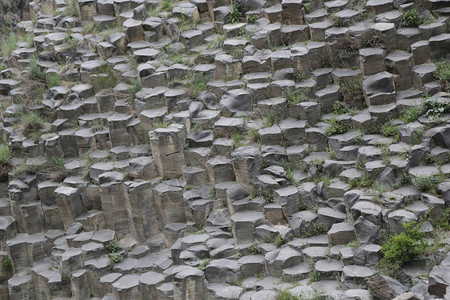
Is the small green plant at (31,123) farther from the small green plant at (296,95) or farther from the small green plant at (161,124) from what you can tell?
the small green plant at (296,95)

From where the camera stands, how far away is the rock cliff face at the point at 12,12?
19.0m

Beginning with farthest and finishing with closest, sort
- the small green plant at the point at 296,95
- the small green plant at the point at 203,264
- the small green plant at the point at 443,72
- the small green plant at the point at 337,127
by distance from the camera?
the small green plant at the point at 296,95 → the small green plant at the point at 337,127 → the small green plant at the point at 443,72 → the small green plant at the point at 203,264

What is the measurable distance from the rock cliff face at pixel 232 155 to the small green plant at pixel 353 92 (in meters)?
0.02

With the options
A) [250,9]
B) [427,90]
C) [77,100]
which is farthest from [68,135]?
[427,90]

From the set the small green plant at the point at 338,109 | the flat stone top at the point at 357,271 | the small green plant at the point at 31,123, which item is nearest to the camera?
the flat stone top at the point at 357,271

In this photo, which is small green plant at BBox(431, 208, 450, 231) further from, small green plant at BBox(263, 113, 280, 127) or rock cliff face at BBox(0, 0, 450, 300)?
small green plant at BBox(263, 113, 280, 127)

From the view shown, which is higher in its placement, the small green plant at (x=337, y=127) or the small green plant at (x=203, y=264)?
the small green plant at (x=337, y=127)

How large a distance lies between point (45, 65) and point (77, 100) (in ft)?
5.00

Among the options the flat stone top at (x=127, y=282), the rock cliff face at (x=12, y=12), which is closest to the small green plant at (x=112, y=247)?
the flat stone top at (x=127, y=282)

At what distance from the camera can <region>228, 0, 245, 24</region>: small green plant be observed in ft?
45.0

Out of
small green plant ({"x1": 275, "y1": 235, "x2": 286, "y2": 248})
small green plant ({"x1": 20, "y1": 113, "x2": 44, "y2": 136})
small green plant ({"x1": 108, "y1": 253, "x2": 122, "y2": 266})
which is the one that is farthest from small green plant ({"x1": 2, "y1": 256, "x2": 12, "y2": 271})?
small green plant ({"x1": 275, "y1": 235, "x2": 286, "y2": 248})

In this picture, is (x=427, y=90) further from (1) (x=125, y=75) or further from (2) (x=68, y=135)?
(2) (x=68, y=135)

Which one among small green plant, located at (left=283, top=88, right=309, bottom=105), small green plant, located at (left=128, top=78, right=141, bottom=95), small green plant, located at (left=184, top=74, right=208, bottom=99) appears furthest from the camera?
small green plant, located at (left=128, top=78, right=141, bottom=95)

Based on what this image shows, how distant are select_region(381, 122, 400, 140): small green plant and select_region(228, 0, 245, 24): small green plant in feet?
13.6
